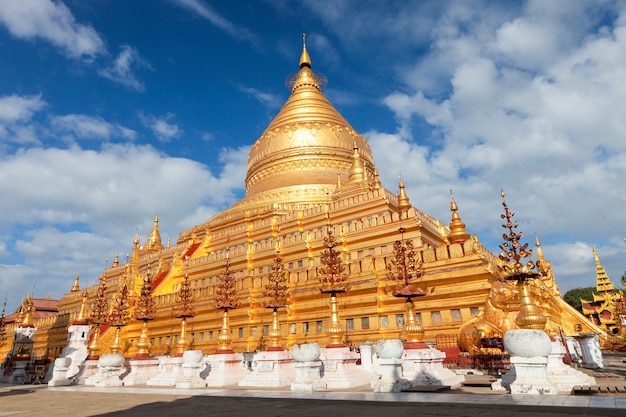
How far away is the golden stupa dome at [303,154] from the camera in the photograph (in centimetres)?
3669

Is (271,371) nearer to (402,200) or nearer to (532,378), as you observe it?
(532,378)

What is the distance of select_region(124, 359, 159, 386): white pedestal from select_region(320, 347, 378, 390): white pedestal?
8.73 meters

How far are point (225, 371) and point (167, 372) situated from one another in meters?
3.13

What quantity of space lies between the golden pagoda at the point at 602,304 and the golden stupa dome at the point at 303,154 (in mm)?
32544

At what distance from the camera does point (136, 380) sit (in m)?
17.0

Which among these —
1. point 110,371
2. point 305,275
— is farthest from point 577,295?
point 110,371

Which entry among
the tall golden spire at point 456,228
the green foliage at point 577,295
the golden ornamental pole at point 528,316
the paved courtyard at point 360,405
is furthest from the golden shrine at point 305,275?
the green foliage at point 577,295

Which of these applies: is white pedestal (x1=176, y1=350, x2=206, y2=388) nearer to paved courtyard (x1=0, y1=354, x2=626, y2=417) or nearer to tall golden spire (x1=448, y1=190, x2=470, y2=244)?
paved courtyard (x1=0, y1=354, x2=626, y2=417)

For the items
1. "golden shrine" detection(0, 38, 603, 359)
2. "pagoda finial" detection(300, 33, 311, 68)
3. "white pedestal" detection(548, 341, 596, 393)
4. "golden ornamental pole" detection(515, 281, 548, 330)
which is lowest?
"white pedestal" detection(548, 341, 596, 393)

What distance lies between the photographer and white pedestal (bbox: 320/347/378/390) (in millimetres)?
11883

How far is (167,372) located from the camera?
53.5 feet

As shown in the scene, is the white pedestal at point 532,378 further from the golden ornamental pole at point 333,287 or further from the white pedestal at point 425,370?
the golden ornamental pole at point 333,287

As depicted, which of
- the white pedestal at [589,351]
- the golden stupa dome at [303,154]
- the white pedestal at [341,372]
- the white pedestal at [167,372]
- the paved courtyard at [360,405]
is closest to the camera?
the paved courtyard at [360,405]

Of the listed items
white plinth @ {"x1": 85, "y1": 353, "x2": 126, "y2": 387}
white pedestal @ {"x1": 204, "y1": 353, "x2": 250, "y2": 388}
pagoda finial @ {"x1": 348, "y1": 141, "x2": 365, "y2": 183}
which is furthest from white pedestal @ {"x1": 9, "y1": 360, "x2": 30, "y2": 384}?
pagoda finial @ {"x1": 348, "y1": 141, "x2": 365, "y2": 183}
